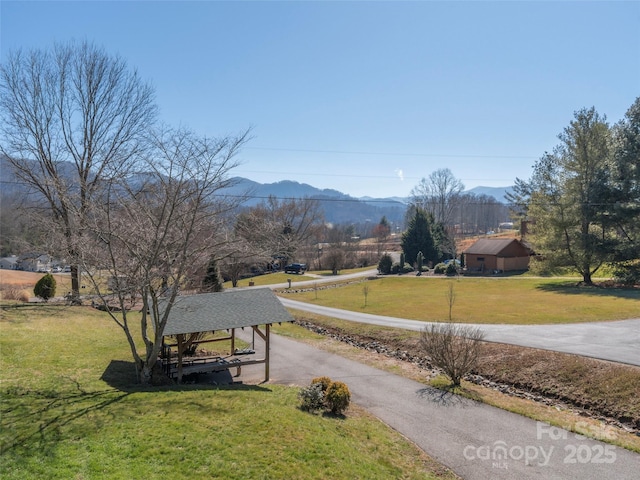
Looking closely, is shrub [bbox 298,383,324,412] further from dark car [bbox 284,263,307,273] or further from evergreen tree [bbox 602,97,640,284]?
dark car [bbox 284,263,307,273]

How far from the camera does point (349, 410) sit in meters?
12.2

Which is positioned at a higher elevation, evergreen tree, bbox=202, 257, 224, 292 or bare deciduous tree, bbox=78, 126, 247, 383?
bare deciduous tree, bbox=78, 126, 247, 383

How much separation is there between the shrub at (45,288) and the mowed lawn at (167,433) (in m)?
14.6

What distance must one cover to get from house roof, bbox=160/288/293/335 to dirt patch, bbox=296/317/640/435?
7.33 meters

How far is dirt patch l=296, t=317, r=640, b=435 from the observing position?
1200cm

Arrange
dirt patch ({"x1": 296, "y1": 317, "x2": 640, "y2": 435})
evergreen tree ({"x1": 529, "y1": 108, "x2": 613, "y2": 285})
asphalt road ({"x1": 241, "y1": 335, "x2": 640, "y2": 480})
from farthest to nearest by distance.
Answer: evergreen tree ({"x1": 529, "y1": 108, "x2": 613, "y2": 285}) < dirt patch ({"x1": 296, "y1": 317, "x2": 640, "y2": 435}) < asphalt road ({"x1": 241, "y1": 335, "x2": 640, "y2": 480})

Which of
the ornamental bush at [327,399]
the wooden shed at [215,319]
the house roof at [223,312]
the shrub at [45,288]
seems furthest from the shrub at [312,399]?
the shrub at [45,288]

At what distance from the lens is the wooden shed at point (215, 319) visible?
13.9 metres

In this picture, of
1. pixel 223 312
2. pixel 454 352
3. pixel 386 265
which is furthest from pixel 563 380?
pixel 386 265

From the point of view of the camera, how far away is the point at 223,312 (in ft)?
49.5

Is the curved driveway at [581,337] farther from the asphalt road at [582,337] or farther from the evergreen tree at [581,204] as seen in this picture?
the evergreen tree at [581,204]

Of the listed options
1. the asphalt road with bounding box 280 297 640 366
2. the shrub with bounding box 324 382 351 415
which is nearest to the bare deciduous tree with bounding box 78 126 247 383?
the shrub with bounding box 324 382 351 415

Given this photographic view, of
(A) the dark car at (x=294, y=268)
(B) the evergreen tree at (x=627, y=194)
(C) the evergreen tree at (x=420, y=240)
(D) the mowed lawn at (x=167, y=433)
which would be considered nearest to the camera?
(D) the mowed lawn at (x=167, y=433)

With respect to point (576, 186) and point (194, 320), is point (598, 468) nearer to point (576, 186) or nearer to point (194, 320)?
point (194, 320)
